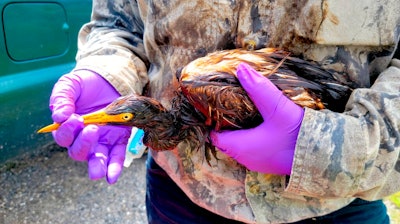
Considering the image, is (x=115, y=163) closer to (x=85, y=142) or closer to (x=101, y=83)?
(x=85, y=142)

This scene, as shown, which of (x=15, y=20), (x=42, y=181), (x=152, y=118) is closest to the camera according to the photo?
(x=152, y=118)

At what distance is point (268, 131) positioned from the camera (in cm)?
92

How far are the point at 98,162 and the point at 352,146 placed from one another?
0.55m

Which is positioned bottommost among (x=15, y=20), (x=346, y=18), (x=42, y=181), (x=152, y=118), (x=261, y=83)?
(x=42, y=181)

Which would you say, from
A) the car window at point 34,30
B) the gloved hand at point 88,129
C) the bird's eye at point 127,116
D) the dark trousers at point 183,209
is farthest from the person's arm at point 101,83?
the car window at point 34,30

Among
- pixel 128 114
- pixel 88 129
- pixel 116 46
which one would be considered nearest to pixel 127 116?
pixel 128 114

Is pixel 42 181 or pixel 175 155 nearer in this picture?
pixel 175 155

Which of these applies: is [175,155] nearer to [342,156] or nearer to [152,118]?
[152,118]

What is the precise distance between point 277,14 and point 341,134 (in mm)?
309

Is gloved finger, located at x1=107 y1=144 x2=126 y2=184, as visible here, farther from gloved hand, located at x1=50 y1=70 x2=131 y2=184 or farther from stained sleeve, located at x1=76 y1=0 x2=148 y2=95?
stained sleeve, located at x1=76 y1=0 x2=148 y2=95

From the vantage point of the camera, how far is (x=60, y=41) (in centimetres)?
305

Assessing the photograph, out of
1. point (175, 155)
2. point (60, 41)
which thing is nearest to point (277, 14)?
point (175, 155)

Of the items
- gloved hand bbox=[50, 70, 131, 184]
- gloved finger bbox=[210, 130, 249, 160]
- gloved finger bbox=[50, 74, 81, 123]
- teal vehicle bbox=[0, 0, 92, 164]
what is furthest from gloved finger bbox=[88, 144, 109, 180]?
teal vehicle bbox=[0, 0, 92, 164]

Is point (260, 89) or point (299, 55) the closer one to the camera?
point (260, 89)
